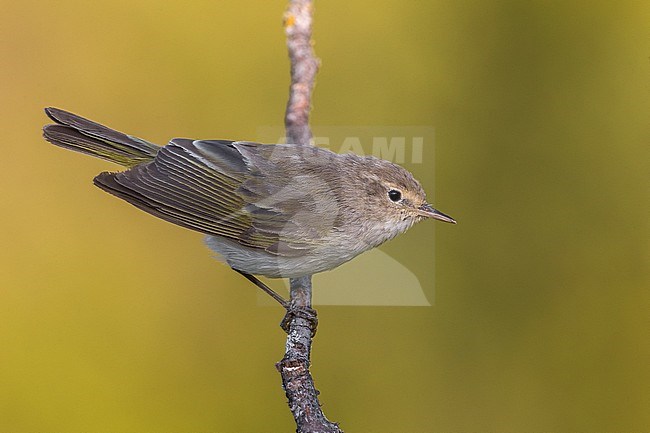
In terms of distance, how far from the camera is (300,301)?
2.79 meters

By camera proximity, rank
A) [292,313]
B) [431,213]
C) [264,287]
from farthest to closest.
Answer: [264,287] < [292,313] < [431,213]

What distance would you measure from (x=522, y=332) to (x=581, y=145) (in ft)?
2.72

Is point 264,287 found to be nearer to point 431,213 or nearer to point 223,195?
point 223,195

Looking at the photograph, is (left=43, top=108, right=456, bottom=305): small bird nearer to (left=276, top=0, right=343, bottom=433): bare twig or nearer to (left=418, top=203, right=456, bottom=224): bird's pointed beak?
(left=418, top=203, right=456, bottom=224): bird's pointed beak

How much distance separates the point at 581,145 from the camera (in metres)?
3.33

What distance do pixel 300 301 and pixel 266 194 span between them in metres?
0.39

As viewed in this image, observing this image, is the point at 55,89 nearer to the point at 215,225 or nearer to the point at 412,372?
the point at 215,225

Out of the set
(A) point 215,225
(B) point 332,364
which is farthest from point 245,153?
(B) point 332,364

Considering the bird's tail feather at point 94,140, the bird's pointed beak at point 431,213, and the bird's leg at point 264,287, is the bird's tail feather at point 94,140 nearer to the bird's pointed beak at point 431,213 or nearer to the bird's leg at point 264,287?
the bird's leg at point 264,287

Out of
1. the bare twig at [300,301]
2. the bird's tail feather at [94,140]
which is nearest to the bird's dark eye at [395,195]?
the bare twig at [300,301]

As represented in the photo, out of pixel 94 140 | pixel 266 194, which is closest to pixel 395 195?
pixel 266 194

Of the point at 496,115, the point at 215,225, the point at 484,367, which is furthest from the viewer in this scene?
the point at 496,115

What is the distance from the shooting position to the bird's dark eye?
8.64 ft

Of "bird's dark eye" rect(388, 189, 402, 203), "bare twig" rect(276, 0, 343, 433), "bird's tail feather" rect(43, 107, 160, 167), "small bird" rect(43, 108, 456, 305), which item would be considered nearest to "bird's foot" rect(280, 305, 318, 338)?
"bare twig" rect(276, 0, 343, 433)
